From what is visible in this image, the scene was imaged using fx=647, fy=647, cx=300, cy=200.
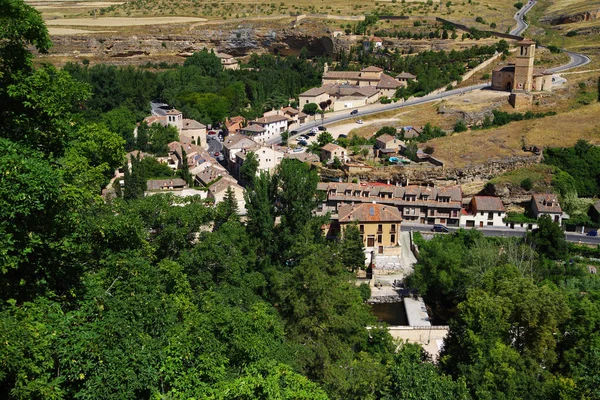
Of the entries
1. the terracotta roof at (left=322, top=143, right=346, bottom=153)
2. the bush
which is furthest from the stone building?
the terracotta roof at (left=322, top=143, right=346, bottom=153)

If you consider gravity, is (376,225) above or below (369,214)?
below

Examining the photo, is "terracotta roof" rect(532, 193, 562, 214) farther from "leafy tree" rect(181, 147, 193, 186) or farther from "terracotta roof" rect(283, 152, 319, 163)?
"leafy tree" rect(181, 147, 193, 186)

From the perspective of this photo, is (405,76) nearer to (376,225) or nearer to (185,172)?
(185,172)

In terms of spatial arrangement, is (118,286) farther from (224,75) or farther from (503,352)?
(224,75)

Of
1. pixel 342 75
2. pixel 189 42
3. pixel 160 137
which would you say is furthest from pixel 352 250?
pixel 189 42

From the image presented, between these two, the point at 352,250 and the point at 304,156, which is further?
the point at 304,156

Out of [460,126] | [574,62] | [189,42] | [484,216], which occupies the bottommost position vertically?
[484,216]

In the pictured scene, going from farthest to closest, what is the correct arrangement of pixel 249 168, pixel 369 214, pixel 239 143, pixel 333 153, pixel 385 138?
1. pixel 239 143
2. pixel 385 138
3. pixel 333 153
4. pixel 249 168
5. pixel 369 214
